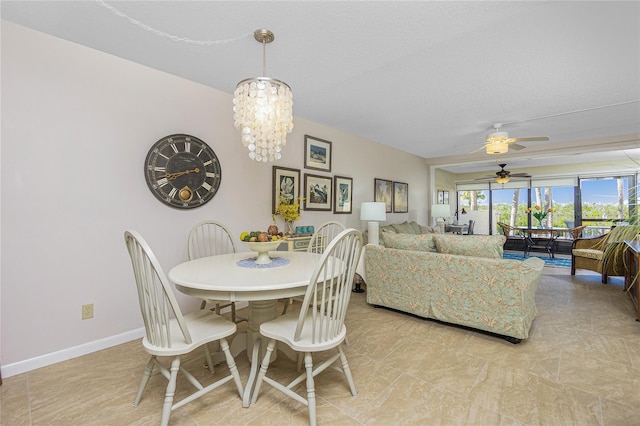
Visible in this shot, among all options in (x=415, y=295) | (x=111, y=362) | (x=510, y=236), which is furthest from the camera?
(x=510, y=236)

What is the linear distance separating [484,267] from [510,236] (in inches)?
268

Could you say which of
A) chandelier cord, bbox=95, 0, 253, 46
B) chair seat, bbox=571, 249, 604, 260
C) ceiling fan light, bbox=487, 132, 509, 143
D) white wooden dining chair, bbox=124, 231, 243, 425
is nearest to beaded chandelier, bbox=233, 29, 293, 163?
chandelier cord, bbox=95, 0, 253, 46

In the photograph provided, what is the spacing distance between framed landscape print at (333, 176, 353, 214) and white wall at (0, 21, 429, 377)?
6.70 feet

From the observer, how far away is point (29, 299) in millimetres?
1996

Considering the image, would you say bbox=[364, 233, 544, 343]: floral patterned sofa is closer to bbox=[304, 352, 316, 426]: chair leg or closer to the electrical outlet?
bbox=[304, 352, 316, 426]: chair leg

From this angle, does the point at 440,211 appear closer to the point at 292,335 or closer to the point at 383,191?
the point at 383,191

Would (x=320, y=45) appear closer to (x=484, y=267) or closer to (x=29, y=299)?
(x=484, y=267)

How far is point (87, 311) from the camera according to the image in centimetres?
223

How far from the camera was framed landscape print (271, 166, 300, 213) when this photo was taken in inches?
139

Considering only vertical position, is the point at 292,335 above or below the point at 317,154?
below

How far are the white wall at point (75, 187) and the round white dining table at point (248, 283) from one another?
858mm

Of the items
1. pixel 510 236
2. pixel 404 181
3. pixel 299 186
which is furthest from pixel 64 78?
pixel 510 236

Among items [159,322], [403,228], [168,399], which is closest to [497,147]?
[403,228]

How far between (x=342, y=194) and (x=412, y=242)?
183 centimetres
